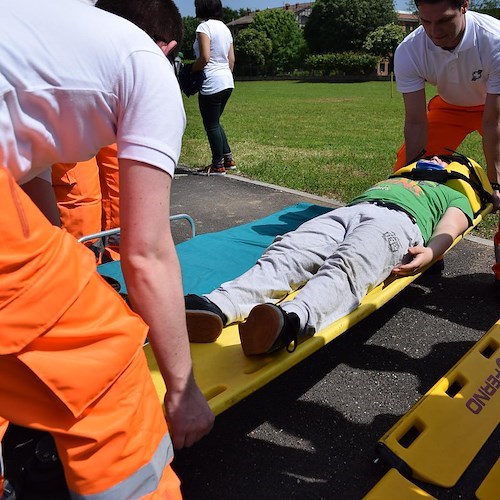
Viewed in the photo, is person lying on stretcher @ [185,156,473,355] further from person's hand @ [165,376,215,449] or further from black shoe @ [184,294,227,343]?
person's hand @ [165,376,215,449]

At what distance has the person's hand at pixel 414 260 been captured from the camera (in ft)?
9.25

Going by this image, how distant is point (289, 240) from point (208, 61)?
14.7 ft

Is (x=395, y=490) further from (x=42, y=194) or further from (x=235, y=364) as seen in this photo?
(x=42, y=194)

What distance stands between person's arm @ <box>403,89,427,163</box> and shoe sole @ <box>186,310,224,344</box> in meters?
2.47

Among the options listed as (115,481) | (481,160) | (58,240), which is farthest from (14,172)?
(481,160)

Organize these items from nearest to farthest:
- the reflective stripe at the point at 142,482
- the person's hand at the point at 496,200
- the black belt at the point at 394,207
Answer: the reflective stripe at the point at 142,482 → the black belt at the point at 394,207 → the person's hand at the point at 496,200

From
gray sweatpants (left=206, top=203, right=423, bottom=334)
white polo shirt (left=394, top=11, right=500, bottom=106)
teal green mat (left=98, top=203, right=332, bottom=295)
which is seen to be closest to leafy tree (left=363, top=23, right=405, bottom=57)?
white polo shirt (left=394, top=11, right=500, bottom=106)

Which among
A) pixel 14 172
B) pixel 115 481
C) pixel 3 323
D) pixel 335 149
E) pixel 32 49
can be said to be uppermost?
pixel 32 49

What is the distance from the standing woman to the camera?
21.6ft

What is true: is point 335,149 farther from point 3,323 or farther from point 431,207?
point 3,323

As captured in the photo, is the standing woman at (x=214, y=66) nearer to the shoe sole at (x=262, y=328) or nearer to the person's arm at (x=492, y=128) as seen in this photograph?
the person's arm at (x=492, y=128)

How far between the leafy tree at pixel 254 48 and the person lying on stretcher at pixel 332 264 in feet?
185

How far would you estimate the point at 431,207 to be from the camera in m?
3.32

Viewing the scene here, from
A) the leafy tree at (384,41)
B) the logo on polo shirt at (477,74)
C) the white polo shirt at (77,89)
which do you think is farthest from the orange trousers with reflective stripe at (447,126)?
the leafy tree at (384,41)
